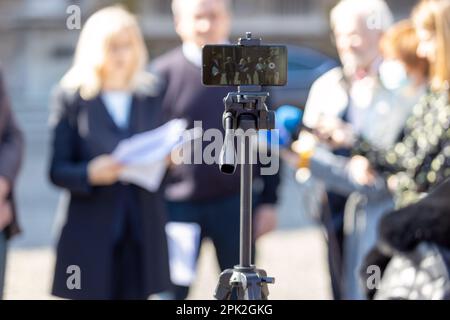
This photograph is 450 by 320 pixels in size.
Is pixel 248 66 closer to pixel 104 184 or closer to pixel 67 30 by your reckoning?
pixel 104 184

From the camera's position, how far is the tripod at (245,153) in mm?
3520

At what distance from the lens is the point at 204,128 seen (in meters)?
5.52

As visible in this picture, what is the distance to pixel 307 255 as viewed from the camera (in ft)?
28.8

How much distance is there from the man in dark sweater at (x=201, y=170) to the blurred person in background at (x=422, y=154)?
68 centimetres

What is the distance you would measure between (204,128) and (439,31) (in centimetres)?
116

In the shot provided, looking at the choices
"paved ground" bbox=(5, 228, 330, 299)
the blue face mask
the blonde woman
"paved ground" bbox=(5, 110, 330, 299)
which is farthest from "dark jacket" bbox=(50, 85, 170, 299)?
the blue face mask

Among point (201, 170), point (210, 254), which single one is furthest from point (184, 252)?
point (210, 254)

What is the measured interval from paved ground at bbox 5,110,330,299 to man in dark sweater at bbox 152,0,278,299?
80 centimetres

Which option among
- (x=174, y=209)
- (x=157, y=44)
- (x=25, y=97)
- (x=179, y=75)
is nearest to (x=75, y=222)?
(x=174, y=209)

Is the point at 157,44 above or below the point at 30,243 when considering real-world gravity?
above

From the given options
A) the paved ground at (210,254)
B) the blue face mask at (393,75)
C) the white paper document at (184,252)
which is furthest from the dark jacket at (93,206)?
the blue face mask at (393,75)
